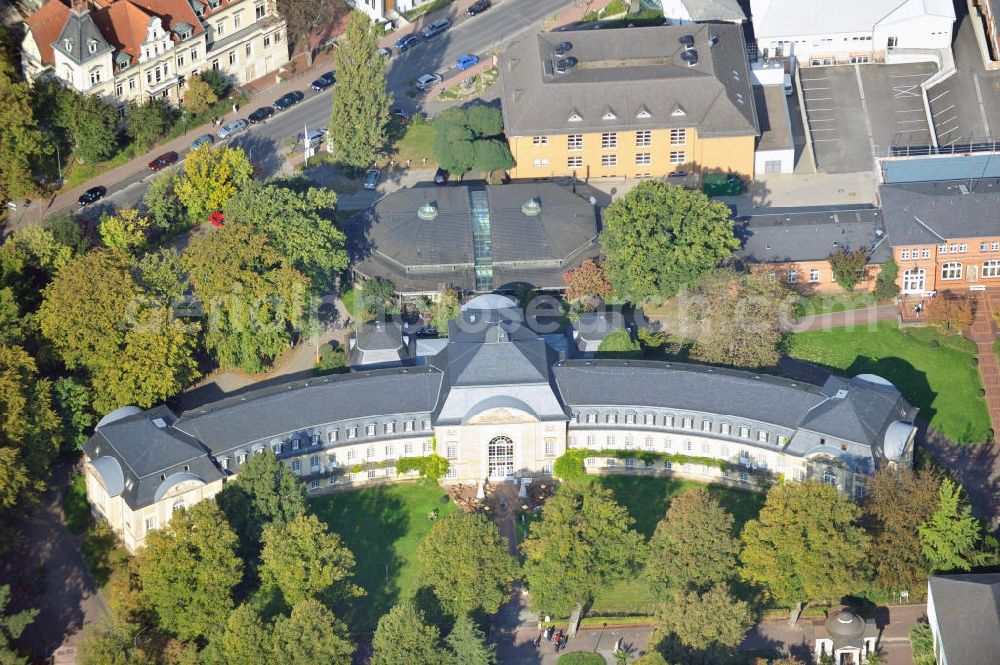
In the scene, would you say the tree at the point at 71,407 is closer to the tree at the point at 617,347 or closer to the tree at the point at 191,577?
the tree at the point at 191,577

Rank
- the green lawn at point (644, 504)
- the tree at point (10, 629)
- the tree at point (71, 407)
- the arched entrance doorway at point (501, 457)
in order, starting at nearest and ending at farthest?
the tree at point (10, 629)
the green lawn at point (644, 504)
the arched entrance doorway at point (501, 457)
the tree at point (71, 407)

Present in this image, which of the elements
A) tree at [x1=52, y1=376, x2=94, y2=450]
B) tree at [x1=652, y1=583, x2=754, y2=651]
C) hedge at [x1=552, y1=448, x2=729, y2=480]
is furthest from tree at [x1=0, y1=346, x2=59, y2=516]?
tree at [x1=652, y1=583, x2=754, y2=651]

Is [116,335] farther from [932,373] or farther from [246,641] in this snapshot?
[932,373]

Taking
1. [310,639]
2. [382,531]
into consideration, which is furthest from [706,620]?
[382,531]

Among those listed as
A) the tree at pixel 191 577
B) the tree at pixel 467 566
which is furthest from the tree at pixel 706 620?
the tree at pixel 191 577

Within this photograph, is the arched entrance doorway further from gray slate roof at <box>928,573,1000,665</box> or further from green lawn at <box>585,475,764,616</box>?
gray slate roof at <box>928,573,1000,665</box>

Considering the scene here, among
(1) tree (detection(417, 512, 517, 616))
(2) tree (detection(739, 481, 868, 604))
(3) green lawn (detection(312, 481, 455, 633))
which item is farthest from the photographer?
(3) green lawn (detection(312, 481, 455, 633))
